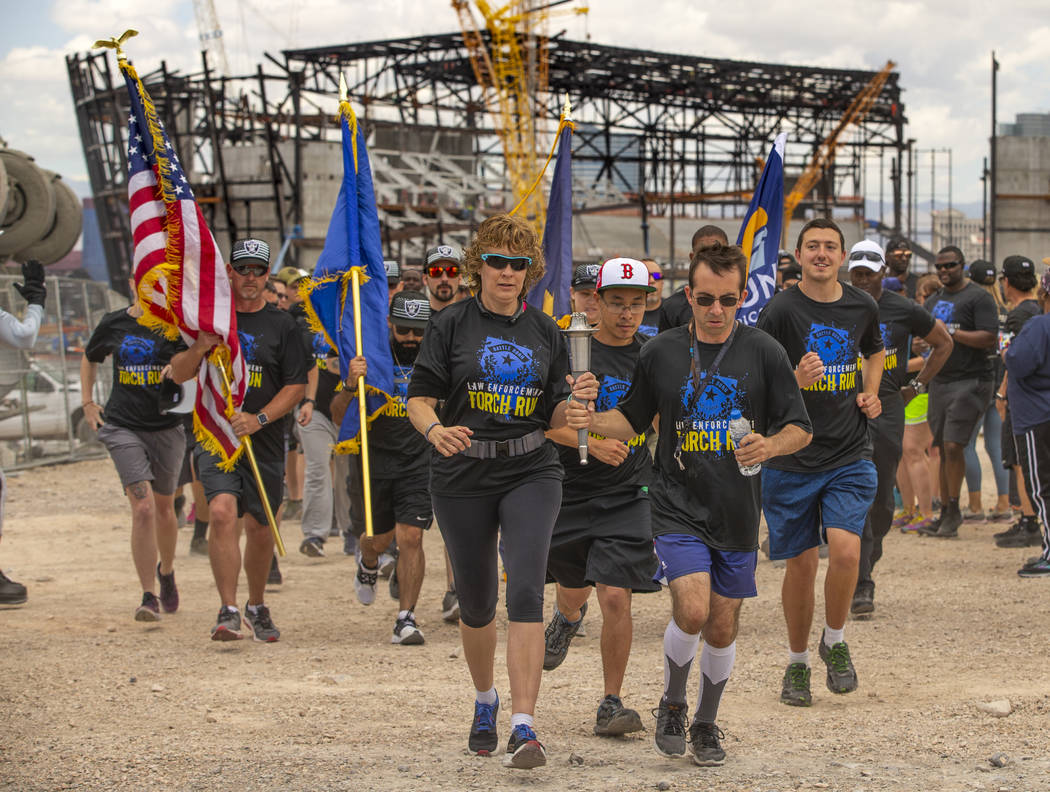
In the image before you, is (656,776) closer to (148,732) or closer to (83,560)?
(148,732)

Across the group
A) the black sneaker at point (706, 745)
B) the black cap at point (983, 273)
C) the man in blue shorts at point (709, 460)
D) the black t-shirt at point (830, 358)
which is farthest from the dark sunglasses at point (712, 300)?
the black cap at point (983, 273)

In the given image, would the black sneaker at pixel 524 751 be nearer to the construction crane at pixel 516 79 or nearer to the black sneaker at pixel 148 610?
the black sneaker at pixel 148 610

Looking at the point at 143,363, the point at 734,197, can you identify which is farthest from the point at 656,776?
the point at 734,197

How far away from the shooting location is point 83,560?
10906mm

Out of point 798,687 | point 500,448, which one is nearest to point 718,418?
point 500,448

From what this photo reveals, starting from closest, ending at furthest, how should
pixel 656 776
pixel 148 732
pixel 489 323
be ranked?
pixel 656 776
pixel 489 323
pixel 148 732

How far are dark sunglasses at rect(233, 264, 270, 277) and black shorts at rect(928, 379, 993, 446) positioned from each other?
20.5ft

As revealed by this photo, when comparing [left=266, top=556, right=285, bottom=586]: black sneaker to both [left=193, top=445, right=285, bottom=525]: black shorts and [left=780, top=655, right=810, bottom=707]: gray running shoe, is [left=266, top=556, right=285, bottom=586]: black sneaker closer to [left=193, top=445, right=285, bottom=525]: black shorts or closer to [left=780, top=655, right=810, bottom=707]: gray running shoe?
[left=193, top=445, right=285, bottom=525]: black shorts

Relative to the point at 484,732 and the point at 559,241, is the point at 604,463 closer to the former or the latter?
the point at 484,732

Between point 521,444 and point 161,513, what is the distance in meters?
4.24

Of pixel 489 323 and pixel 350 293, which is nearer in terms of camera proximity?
pixel 489 323

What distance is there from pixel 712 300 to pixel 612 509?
1.29 meters

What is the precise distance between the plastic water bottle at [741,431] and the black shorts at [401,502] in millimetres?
3207

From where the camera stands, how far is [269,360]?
7852 millimetres
